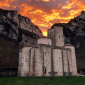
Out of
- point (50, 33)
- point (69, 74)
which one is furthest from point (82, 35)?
point (69, 74)

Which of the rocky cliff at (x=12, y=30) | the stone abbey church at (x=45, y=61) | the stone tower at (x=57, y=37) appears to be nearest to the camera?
the stone abbey church at (x=45, y=61)

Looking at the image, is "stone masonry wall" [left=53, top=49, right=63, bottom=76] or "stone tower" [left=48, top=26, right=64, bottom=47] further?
"stone tower" [left=48, top=26, right=64, bottom=47]

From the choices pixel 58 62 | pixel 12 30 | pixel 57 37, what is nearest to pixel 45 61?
pixel 58 62

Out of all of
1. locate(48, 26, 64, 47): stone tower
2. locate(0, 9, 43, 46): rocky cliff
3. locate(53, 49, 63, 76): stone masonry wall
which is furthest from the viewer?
locate(0, 9, 43, 46): rocky cliff

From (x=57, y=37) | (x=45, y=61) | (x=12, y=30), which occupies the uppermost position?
(x=12, y=30)

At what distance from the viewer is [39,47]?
35000 mm

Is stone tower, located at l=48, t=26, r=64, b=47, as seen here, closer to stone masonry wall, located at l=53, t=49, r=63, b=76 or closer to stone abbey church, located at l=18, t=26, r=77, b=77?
stone abbey church, located at l=18, t=26, r=77, b=77

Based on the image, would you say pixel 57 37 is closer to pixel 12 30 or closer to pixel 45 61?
pixel 45 61

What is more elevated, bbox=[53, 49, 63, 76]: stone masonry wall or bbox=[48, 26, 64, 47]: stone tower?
bbox=[48, 26, 64, 47]: stone tower

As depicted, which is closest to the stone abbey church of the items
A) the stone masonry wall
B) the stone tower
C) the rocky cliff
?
the stone masonry wall

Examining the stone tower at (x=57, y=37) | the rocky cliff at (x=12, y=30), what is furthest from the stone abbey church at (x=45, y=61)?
the rocky cliff at (x=12, y=30)

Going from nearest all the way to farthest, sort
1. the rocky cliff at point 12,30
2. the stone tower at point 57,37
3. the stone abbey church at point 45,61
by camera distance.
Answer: the stone abbey church at point 45,61, the stone tower at point 57,37, the rocky cliff at point 12,30

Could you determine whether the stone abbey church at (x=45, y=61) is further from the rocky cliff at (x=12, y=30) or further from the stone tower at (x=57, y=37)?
the rocky cliff at (x=12, y=30)

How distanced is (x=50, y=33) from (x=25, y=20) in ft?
356
